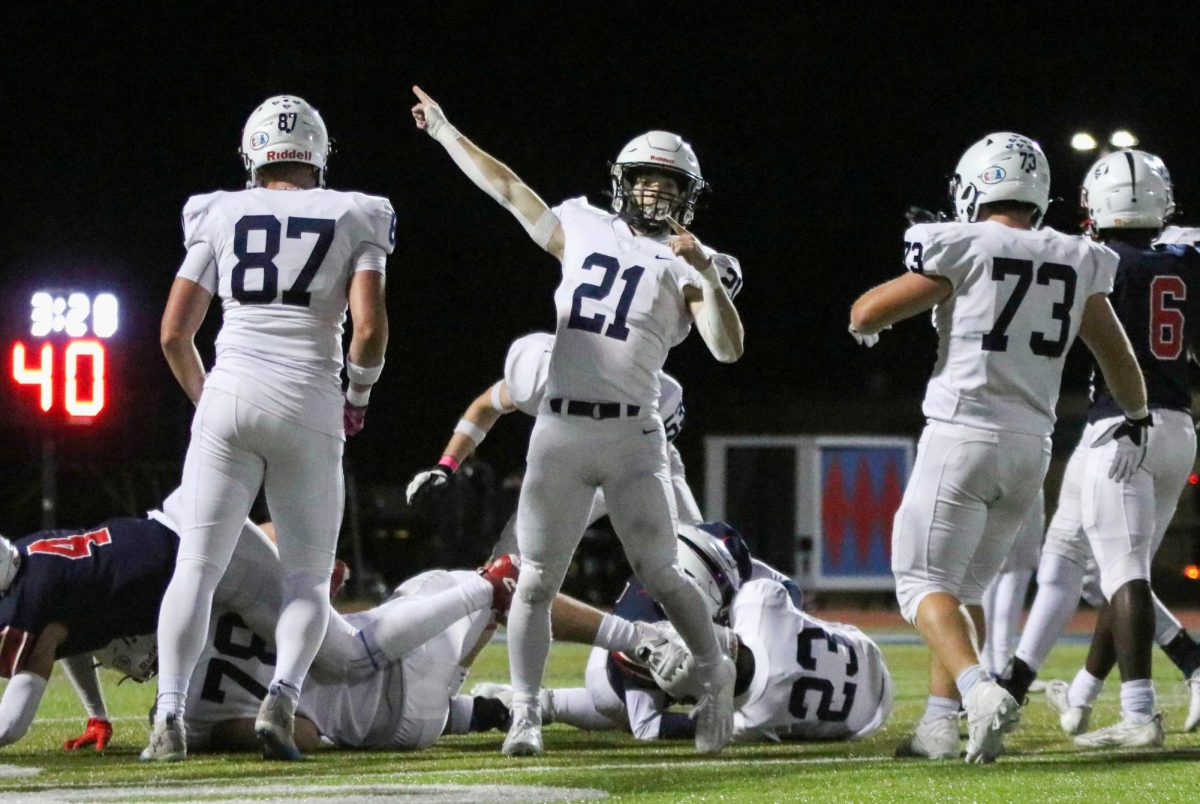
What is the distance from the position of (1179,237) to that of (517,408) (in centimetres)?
224

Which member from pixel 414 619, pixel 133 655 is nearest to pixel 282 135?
pixel 414 619

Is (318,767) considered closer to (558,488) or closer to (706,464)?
(558,488)

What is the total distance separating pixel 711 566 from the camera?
17.8ft

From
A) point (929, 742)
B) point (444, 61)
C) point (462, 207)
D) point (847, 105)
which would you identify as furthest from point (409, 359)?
point (929, 742)

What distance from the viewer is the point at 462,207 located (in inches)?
798

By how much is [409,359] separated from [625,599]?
15060 mm

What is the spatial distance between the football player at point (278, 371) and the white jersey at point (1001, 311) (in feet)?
4.80

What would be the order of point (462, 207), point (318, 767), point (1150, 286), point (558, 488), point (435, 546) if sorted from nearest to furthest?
point (318, 767) → point (558, 488) → point (1150, 286) → point (435, 546) → point (462, 207)

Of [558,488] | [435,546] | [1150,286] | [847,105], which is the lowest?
[435,546]

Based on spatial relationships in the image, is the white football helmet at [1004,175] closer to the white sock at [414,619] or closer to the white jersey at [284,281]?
the white jersey at [284,281]

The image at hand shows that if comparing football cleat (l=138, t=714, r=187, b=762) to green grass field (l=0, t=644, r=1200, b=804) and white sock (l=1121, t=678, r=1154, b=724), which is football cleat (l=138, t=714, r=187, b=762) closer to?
green grass field (l=0, t=644, r=1200, b=804)

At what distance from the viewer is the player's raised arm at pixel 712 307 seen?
4418 mm

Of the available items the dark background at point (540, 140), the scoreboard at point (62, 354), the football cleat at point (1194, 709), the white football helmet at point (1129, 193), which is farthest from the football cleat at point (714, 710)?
the dark background at point (540, 140)

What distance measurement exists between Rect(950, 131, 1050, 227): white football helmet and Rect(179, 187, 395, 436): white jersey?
1.58 metres
